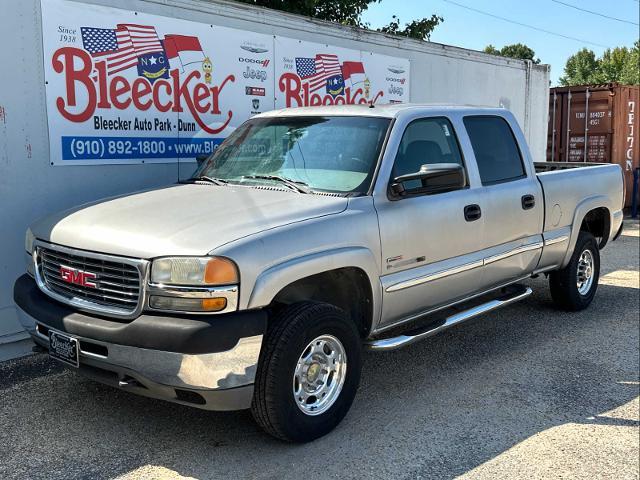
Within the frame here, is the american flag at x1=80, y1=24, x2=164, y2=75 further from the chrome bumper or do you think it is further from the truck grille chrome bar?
the chrome bumper

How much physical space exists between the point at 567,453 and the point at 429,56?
685cm

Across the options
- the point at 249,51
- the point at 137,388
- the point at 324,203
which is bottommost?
the point at 137,388

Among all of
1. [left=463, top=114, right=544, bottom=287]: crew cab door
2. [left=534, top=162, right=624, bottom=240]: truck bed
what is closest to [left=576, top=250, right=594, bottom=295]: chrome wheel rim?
[left=534, top=162, right=624, bottom=240]: truck bed

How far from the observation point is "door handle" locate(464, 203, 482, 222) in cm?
490

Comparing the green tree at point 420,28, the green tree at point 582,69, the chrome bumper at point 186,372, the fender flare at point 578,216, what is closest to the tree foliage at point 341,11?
the green tree at point 420,28

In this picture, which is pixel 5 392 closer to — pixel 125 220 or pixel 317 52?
pixel 125 220

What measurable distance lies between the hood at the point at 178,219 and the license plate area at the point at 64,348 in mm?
496

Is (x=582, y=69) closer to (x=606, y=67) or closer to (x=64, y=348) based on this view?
(x=606, y=67)

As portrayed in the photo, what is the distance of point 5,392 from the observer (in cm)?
462

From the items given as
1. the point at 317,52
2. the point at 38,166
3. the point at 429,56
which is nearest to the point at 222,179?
the point at 38,166

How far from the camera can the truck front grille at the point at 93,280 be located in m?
3.53

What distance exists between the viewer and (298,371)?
12.4 ft

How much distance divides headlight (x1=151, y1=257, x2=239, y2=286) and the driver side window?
1.55 metres

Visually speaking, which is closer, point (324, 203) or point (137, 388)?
point (137, 388)
